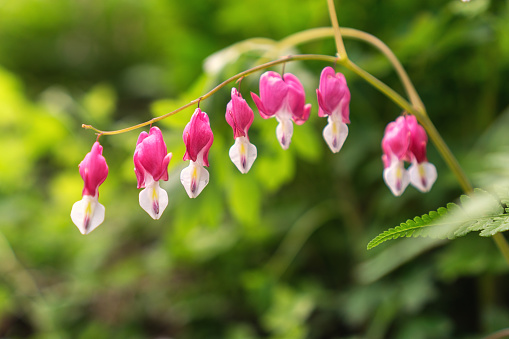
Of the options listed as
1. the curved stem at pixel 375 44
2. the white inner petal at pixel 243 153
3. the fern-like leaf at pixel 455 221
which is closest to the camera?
the fern-like leaf at pixel 455 221

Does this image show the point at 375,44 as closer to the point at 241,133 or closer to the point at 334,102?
the point at 334,102

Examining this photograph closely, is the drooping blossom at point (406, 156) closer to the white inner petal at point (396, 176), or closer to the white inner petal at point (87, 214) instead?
the white inner petal at point (396, 176)

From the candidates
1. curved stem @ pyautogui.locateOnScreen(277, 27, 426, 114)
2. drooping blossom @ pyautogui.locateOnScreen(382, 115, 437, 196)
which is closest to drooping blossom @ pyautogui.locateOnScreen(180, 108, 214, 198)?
drooping blossom @ pyautogui.locateOnScreen(382, 115, 437, 196)

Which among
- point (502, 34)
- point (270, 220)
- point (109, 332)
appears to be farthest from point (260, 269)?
point (502, 34)

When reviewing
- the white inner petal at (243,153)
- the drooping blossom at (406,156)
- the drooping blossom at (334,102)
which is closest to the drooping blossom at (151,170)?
the white inner petal at (243,153)

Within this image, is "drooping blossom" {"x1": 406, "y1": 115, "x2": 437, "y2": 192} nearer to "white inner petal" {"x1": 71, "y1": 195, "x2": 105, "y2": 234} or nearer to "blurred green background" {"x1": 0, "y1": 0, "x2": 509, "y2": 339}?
"blurred green background" {"x1": 0, "y1": 0, "x2": 509, "y2": 339}

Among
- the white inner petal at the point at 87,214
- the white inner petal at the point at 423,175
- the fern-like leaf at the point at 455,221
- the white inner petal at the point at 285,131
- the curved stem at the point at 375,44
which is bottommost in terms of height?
the fern-like leaf at the point at 455,221
